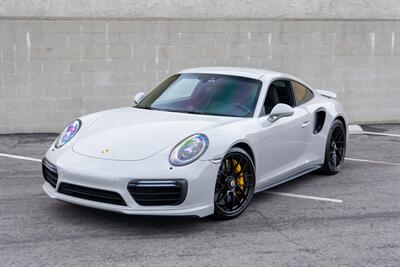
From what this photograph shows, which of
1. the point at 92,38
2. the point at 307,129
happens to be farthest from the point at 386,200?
the point at 92,38

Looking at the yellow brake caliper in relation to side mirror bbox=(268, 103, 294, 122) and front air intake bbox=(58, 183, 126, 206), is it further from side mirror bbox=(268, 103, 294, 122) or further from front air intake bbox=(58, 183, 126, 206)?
front air intake bbox=(58, 183, 126, 206)

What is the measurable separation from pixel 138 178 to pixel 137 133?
640 mm

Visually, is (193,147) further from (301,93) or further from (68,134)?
(301,93)

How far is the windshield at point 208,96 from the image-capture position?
5973mm

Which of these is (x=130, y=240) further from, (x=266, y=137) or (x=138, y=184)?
(x=266, y=137)

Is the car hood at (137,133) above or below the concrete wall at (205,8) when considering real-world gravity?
below

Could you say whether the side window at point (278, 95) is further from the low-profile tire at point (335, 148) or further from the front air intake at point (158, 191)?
the front air intake at point (158, 191)

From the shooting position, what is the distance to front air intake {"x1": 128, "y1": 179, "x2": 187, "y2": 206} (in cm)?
478

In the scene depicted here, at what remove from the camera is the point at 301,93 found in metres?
7.04

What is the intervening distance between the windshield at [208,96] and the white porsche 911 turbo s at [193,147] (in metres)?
0.01

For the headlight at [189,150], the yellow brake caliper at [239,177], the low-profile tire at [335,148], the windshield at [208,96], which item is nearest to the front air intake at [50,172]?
the headlight at [189,150]

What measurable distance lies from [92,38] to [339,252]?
7128mm

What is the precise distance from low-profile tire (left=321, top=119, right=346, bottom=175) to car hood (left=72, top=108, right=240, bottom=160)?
6.79 ft

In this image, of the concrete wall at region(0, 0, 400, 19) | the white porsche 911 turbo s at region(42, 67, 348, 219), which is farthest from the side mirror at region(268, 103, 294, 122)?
the concrete wall at region(0, 0, 400, 19)
